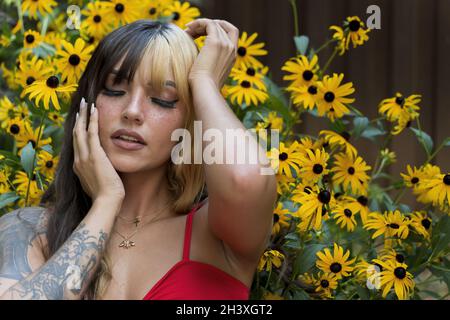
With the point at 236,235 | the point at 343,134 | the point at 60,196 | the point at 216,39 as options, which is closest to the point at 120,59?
the point at 216,39

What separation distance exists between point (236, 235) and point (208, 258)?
0.11 meters

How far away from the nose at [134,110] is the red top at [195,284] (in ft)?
0.88

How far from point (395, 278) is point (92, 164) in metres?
0.69

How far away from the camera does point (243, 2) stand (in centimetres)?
354

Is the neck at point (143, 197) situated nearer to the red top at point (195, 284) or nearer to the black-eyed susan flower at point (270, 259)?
the red top at point (195, 284)

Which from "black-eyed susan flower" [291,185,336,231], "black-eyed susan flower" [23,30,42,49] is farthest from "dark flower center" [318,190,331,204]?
"black-eyed susan flower" [23,30,42,49]

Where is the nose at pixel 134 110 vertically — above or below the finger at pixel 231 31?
below

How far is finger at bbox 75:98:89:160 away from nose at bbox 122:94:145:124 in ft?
0.31

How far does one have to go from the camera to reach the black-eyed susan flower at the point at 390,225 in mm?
1739

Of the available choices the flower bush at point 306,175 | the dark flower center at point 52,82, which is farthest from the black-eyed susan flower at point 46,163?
the dark flower center at point 52,82

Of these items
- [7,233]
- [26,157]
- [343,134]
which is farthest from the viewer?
[343,134]

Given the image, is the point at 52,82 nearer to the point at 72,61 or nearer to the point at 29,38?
the point at 72,61
